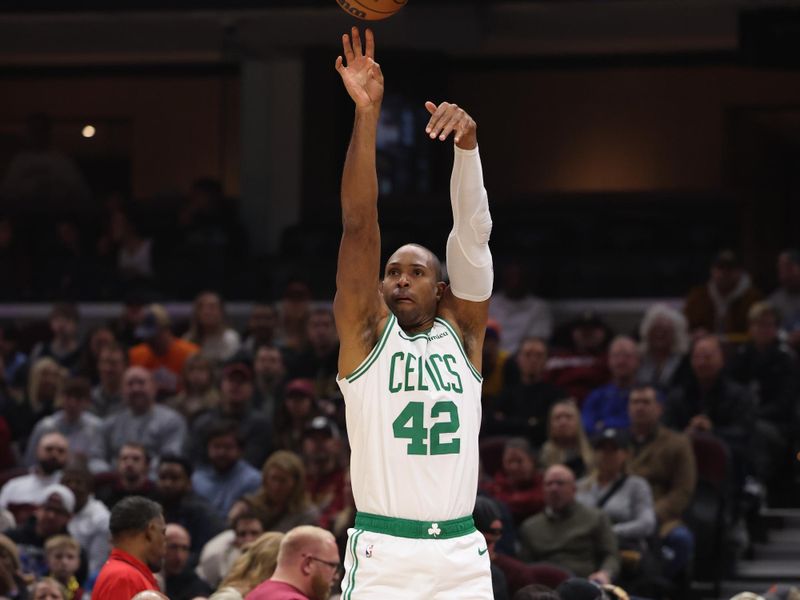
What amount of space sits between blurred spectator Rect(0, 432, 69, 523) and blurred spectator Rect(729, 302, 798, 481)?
4.46 metres

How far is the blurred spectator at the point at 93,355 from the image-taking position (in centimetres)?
1341

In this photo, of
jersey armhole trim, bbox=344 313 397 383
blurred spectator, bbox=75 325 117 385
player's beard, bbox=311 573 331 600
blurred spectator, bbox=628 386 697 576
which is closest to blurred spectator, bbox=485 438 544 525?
blurred spectator, bbox=628 386 697 576

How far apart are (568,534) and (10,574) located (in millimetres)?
3046

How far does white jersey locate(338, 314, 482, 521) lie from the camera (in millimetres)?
5598

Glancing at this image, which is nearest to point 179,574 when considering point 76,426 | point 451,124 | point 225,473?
point 225,473

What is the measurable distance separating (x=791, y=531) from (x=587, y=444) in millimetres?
1595

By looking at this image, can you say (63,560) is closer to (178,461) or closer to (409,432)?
(178,461)

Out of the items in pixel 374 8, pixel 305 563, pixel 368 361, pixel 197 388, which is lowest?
pixel 305 563

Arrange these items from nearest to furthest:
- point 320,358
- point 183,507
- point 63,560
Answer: point 63,560 → point 183,507 → point 320,358

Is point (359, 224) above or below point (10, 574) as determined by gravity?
above

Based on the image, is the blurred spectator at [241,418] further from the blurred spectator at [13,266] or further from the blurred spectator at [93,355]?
the blurred spectator at [13,266]

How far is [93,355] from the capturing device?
1348cm

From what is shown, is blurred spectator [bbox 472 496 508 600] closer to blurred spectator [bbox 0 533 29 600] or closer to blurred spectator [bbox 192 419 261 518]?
blurred spectator [bbox 0 533 29 600]

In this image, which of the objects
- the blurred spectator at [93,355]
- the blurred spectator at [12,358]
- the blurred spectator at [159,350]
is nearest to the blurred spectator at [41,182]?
the blurred spectator at [12,358]
